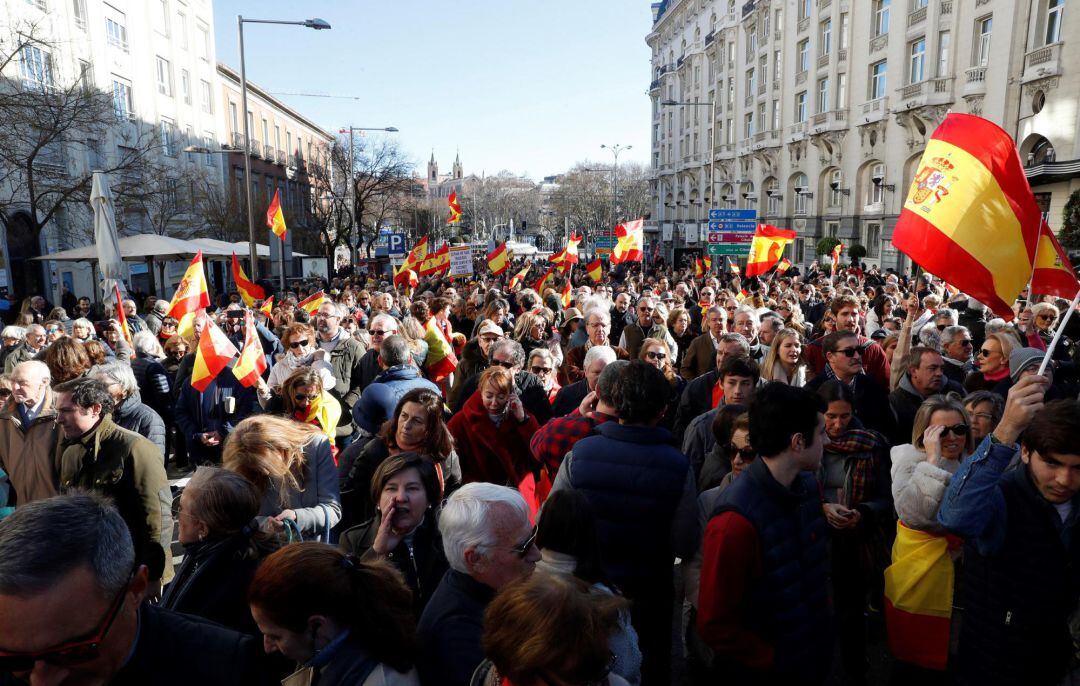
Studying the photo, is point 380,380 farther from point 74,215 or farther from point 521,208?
point 521,208

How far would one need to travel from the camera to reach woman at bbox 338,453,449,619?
9.54 ft

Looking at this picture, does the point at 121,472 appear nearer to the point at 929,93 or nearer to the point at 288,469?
the point at 288,469

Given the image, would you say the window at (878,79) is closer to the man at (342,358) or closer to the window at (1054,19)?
the window at (1054,19)

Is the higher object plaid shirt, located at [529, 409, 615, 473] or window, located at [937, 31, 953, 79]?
window, located at [937, 31, 953, 79]

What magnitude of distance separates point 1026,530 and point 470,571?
2098 mm

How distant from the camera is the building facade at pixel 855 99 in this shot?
74.8 ft

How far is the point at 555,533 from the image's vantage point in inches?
91.4

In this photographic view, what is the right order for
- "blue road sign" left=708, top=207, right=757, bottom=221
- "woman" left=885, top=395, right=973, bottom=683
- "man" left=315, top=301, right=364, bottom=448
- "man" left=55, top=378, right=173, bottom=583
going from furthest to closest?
1. "blue road sign" left=708, top=207, right=757, bottom=221
2. "man" left=315, top=301, right=364, bottom=448
3. "man" left=55, top=378, right=173, bottom=583
4. "woman" left=885, top=395, right=973, bottom=683

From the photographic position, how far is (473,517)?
226cm

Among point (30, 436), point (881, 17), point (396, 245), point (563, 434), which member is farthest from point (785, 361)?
point (881, 17)

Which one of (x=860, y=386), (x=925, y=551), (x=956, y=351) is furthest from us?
(x=956, y=351)

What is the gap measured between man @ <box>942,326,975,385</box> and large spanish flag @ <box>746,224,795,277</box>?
26.6 ft

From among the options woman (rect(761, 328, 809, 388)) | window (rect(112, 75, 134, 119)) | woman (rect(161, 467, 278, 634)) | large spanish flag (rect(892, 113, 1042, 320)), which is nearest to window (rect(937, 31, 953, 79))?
woman (rect(761, 328, 809, 388))

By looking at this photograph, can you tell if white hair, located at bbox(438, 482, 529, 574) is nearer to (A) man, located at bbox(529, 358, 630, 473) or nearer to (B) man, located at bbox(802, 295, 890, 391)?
(A) man, located at bbox(529, 358, 630, 473)
